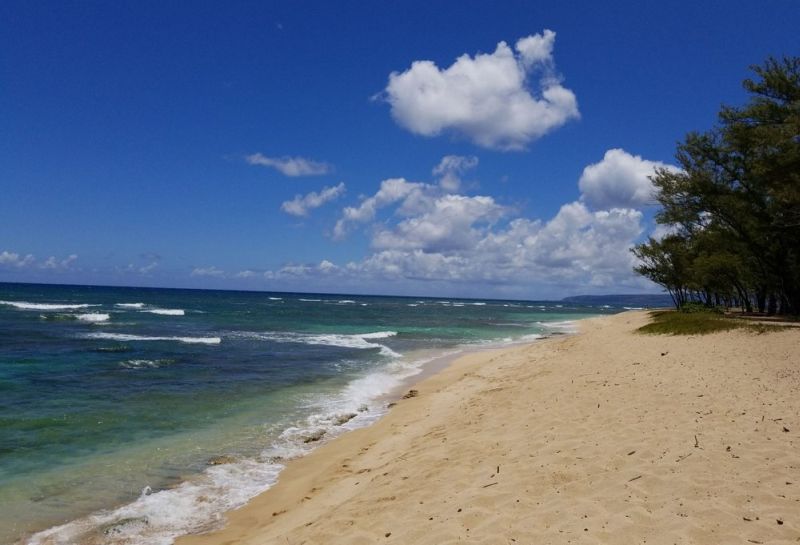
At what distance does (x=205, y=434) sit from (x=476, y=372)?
10.5 metres

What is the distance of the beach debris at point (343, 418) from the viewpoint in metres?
13.5

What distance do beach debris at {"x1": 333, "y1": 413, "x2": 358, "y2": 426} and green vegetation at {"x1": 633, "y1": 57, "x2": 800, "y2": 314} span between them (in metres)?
19.3

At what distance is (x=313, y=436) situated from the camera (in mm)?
12094

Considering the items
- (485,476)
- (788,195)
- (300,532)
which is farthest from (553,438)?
(788,195)

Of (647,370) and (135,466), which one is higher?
(647,370)

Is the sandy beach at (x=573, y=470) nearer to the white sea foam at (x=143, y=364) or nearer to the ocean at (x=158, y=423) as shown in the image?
the ocean at (x=158, y=423)

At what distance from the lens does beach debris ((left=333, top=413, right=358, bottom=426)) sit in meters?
13.5

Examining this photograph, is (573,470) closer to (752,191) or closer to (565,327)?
(752,191)

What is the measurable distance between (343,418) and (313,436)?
177 centimetres

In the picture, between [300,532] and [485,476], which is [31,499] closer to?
[300,532]

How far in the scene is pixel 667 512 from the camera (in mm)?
4980

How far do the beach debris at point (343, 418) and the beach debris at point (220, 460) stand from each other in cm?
341

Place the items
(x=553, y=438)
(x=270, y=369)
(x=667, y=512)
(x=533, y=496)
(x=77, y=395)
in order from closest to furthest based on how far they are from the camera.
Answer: (x=667, y=512), (x=533, y=496), (x=553, y=438), (x=77, y=395), (x=270, y=369)

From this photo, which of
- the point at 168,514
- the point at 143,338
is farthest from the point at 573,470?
the point at 143,338
